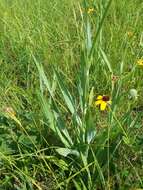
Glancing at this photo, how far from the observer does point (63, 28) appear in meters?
2.21

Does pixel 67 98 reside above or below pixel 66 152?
above

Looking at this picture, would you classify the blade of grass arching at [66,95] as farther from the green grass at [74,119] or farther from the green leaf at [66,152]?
the green leaf at [66,152]

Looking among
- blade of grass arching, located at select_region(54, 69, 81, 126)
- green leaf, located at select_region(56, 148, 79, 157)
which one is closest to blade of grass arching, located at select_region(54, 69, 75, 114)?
blade of grass arching, located at select_region(54, 69, 81, 126)

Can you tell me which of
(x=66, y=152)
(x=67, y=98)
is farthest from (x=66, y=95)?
(x=66, y=152)

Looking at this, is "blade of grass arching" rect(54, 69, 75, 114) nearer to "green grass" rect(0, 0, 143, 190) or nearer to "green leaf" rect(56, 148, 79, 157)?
"green grass" rect(0, 0, 143, 190)

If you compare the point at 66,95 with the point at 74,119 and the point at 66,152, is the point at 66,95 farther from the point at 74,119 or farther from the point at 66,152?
the point at 66,152

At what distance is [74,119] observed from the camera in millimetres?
1388

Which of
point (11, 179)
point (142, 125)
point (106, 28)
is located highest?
point (106, 28)

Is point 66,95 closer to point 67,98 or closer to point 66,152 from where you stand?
point 67,98

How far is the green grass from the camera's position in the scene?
1332 mm

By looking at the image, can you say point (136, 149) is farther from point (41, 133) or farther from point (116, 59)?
point (116, 59)

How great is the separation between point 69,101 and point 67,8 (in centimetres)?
120

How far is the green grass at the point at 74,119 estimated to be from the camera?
4.37 feet

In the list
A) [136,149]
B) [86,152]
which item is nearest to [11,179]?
[86,152]
